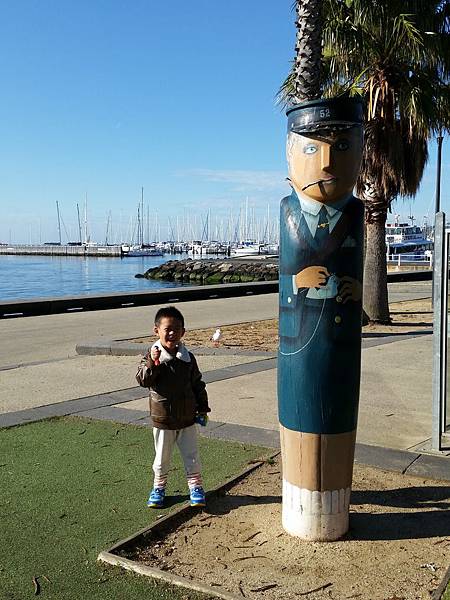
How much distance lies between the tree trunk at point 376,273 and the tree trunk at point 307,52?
511 cm

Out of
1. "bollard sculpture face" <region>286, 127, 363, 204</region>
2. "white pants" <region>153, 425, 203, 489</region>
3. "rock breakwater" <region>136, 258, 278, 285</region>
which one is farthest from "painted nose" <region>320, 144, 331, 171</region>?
"rock breakwater" <region>136, 258, 278, 285</region>

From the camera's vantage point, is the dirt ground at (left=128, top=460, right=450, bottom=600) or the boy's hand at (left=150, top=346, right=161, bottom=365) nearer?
the dirt ground at (left=128, top=460, right=450, bottom=600)

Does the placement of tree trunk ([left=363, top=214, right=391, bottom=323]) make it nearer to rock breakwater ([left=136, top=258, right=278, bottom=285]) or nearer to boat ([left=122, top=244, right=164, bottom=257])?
rock breakwater ([left=136, top=258, right=278, bottom=285])

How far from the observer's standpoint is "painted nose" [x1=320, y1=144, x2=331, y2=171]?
3.44 m

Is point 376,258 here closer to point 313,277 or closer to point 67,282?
point 313,277

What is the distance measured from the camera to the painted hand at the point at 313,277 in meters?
3.47

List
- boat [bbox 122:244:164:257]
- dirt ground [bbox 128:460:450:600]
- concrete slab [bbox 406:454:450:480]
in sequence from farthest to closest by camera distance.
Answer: boat [bbox 122:244:164:257] → concrete slab [bbox 406:454:450:480] → dirt ground [bbox 128:460:450:600]

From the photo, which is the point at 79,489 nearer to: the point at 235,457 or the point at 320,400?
the point at 235,457

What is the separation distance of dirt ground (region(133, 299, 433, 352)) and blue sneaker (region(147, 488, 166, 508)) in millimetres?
6803

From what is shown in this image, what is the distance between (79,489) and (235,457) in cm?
129

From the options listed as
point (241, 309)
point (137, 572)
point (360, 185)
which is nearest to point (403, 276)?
point (241, 309)

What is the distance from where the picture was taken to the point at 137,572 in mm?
3256

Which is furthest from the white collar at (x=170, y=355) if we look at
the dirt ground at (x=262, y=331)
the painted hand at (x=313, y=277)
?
the dirt ground at (x=262, y=331)

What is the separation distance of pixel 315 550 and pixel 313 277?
150cm
